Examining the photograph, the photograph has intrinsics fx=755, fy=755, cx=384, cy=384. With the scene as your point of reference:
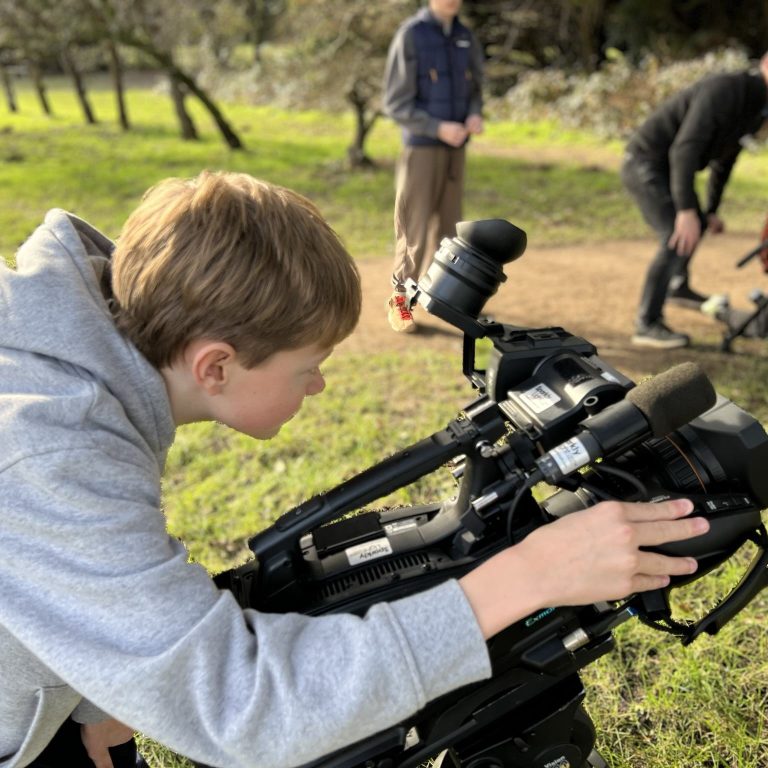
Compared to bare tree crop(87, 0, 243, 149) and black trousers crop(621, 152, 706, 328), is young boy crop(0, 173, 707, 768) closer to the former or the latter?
black trousers crop(621, 152, 706, 328)

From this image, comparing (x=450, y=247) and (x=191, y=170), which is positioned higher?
(x=450, y=247)

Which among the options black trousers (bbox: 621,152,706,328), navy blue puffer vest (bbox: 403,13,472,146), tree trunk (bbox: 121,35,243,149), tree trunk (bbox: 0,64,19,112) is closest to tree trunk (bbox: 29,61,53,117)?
tree trunk (bbox: 0,64,19,112)

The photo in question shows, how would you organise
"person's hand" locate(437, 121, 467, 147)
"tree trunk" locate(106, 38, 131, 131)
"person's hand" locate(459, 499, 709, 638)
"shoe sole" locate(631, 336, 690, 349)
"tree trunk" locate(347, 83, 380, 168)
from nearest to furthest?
1. "person's hand" locate(459, 499, 709, 638)
2. "person's hand" locate(437, 121, 467, 147)
3. "shoe sole" locate(631, 336, 690, 349)
4. "tree trunk" locate(347, 83, 380, 168)
5. "tree trunk" locate(106, 38, 131, 131)

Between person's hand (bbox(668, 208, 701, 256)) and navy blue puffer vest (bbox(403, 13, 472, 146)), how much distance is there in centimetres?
165

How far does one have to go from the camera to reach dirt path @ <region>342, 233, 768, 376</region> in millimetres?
4844

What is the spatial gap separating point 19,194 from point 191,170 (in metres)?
2.62

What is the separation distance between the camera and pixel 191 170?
11.7 metres

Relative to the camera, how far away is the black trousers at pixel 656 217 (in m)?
4.66

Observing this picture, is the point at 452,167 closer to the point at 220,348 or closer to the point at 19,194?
the point at 220,348

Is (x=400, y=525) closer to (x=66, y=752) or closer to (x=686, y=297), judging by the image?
(x=66, y=752)

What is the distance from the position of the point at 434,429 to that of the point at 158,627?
283 centimetres

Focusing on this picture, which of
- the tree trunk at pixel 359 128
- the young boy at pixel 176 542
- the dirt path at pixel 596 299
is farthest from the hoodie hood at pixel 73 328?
the tree trunk at pixel 359 128

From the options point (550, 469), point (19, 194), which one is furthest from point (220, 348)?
point (19, 194)

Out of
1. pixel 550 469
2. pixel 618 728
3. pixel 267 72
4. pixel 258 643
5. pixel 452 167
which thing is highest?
pixel 550 469
